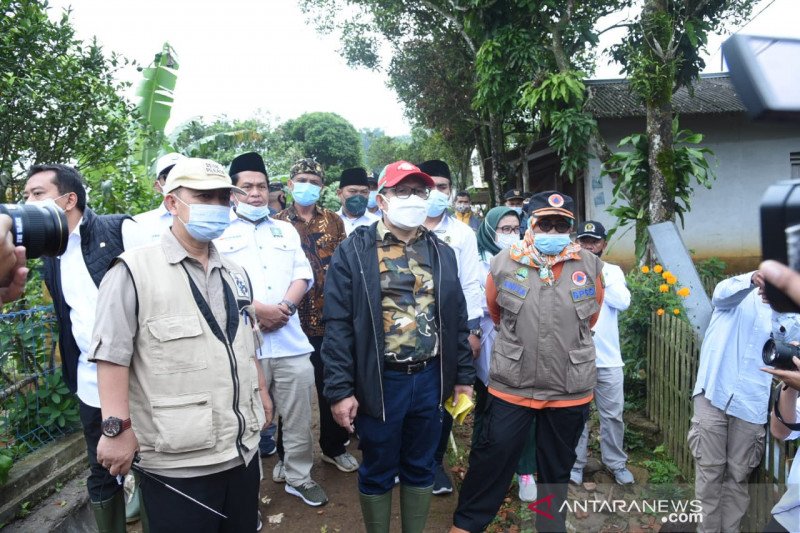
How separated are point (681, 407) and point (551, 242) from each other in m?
1.91

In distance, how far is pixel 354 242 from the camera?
2941mm

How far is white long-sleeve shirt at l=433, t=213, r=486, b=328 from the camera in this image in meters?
3.57

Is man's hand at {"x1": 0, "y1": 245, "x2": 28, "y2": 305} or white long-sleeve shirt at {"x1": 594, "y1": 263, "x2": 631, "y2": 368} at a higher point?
man's hand at {"x1": 0, "y1": 245, "x2": 28, "y2": 305}

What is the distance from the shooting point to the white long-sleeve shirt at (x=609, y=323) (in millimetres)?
3869

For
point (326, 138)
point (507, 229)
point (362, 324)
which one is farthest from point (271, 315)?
point (326, 138)

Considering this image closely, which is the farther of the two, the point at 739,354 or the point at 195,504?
the point at 739,354

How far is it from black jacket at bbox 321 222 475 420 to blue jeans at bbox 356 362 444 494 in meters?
0.07

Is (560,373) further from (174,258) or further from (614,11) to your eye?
(614,11)

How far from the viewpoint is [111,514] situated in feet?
9.29

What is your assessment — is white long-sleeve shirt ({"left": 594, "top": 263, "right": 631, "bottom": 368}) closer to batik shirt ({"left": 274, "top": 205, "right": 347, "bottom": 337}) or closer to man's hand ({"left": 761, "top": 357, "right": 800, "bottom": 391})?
man's hand ({"left": 761, "top": 357, "right": 800, "bottom": 391})

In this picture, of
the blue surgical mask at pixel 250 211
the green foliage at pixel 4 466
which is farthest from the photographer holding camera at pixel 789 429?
the green foliage at pixel 4 466

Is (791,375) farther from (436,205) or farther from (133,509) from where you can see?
(133,509)

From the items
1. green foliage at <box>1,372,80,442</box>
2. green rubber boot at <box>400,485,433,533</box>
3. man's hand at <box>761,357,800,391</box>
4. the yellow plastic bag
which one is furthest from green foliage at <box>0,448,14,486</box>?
man's hand at <box>761,357,800,391</box>

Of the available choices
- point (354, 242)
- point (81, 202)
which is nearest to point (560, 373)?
point (354, 242)
